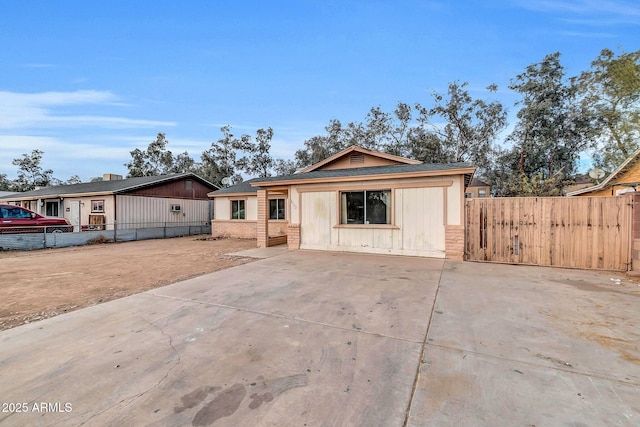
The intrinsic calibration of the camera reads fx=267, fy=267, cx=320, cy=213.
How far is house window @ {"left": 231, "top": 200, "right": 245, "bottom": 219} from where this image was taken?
51.4ft

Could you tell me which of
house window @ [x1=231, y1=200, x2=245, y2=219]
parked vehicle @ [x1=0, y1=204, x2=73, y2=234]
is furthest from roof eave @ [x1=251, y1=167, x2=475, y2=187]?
parked vehicle @ [x1=0, y1=204, x2=73, y2=234]

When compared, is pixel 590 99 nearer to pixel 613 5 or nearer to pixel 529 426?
pixel 613 5

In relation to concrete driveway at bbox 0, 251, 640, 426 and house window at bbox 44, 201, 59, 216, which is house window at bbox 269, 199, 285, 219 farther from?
house window at bbox 44, 201, 59, 216

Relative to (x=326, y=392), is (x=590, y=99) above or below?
above

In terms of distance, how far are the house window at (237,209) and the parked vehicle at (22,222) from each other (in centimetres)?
783

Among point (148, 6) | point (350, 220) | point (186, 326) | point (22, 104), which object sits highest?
point (148, 6)

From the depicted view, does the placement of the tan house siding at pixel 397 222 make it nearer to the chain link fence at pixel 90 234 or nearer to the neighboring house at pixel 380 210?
the neighboring house at pixel 380 210

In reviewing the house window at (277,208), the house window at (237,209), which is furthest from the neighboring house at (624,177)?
the house window at (237,209)

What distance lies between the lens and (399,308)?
3.97 metres

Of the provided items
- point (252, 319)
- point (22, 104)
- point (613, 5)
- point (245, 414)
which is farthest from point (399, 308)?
point (22, 104)

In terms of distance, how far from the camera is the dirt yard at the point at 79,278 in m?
4.25

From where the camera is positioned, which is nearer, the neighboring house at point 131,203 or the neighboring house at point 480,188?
the neighboring house at point 131,203

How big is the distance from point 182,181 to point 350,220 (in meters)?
14.4

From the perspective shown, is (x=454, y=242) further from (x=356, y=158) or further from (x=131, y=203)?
(x=131, y=203)
